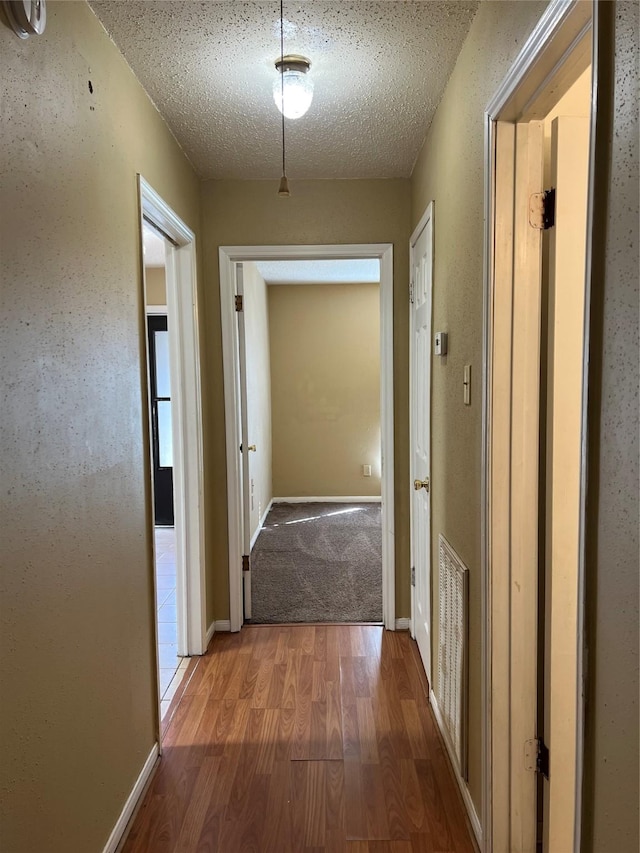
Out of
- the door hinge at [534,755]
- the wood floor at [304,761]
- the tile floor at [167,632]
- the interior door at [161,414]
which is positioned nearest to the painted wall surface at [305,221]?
the tile floor at [167,632]

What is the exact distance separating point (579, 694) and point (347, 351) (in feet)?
17.6

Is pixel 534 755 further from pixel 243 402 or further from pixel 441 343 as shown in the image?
pixel 243 402

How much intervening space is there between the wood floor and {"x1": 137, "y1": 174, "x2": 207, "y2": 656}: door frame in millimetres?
376

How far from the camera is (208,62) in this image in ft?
6.12

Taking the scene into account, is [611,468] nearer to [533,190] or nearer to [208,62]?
[533,190]

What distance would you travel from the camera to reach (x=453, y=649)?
195 centimetres

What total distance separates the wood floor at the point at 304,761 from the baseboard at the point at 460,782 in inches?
1.3

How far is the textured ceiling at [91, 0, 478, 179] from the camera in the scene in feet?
5.32

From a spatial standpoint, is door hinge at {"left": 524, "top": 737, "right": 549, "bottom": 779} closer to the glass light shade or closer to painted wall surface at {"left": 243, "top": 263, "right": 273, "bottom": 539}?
the glass light shade

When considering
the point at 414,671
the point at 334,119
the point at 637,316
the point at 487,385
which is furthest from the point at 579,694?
the point at 334,119

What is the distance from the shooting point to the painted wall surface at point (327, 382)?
6160mm

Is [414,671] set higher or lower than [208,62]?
lower

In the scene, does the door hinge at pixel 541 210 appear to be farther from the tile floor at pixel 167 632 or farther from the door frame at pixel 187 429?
the tile floor at pixel 167 632

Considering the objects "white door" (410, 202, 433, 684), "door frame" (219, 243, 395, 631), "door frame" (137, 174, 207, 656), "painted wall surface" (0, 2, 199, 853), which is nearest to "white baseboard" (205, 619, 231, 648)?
"door frame" (219, 243, 395, 631)
